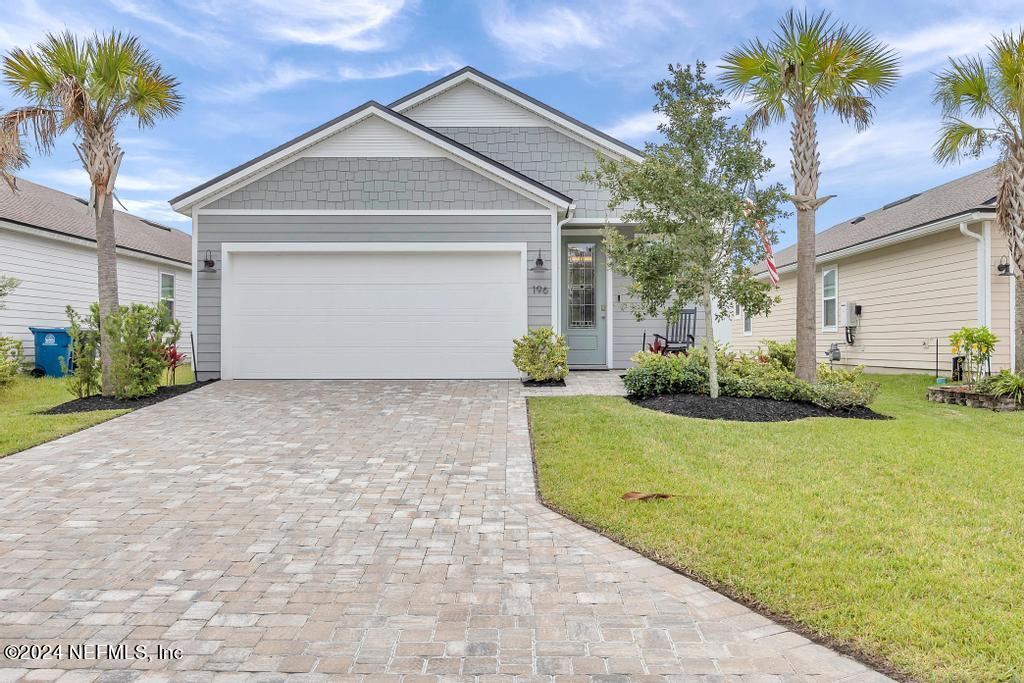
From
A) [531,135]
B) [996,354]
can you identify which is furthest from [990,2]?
[531,135]

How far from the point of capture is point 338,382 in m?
10.6

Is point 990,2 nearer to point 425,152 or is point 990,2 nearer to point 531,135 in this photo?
point 531,135

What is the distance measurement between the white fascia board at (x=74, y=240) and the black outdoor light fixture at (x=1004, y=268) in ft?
63.3

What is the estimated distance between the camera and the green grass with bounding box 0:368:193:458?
21.2 ft

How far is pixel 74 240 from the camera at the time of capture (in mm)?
13992

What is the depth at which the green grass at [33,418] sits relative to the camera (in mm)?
6477

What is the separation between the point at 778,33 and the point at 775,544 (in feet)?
26.0

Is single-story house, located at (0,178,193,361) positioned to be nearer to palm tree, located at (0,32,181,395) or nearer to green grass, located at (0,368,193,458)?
green grass, located at (0,368,193,458)

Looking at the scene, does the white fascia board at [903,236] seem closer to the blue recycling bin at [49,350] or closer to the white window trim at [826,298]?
the white window trim at [826,298]

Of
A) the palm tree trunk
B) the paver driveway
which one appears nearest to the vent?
the palm tree trunk

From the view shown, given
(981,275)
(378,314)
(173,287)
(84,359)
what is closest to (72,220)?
(173,287)

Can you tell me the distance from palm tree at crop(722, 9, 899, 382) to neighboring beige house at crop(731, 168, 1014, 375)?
405 cm

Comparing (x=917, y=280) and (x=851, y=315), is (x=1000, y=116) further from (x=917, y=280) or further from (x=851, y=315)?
(x=851, y=315)

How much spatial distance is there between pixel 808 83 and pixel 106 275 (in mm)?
10783
